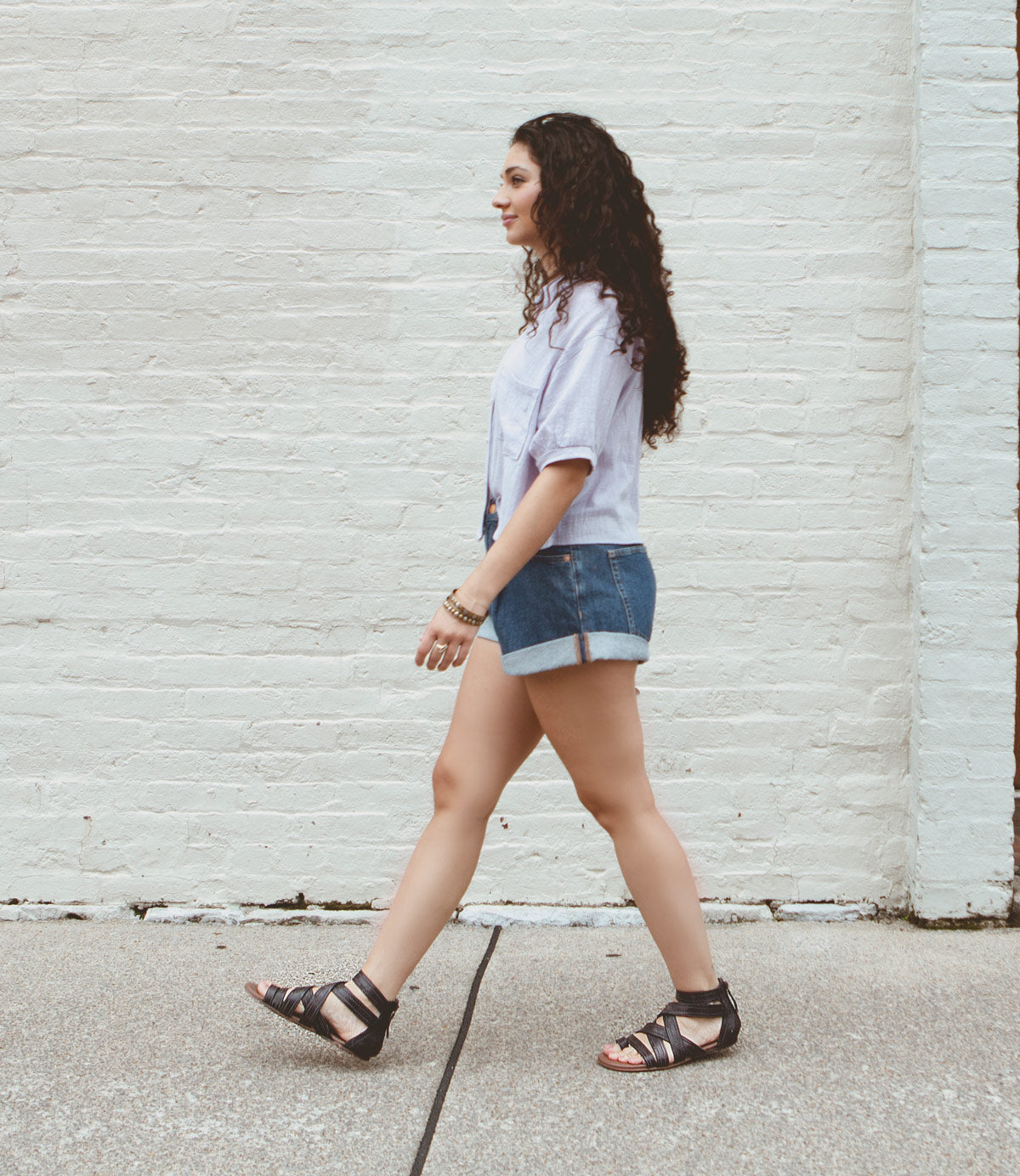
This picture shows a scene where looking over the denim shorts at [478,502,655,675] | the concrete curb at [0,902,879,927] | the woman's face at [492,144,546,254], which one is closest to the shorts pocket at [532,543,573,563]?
the denim shorts at [478,502,655,675]

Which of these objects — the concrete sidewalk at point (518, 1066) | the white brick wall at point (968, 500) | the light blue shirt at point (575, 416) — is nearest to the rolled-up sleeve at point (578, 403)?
the light blue shirt at point (575, 416)

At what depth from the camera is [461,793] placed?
2.15m

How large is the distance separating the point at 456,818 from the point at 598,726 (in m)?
0.34

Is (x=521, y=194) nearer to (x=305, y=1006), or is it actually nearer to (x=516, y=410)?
(x=516, y=410)

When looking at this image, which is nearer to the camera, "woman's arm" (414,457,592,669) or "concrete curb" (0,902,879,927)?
"woman's arm" (414,457,592,669)

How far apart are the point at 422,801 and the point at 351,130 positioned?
6.51 ft

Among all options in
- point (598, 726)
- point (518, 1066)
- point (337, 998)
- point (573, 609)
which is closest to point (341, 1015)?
point (337, 998)

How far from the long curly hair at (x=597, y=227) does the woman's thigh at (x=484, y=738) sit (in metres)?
0.66

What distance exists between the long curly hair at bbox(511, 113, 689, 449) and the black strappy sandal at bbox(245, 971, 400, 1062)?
1276mm

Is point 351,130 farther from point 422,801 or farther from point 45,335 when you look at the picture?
point 422,801

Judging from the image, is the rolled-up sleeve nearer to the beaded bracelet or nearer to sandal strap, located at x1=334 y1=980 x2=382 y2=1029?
the beaded bracelet

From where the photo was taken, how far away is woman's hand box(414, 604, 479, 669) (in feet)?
6.42

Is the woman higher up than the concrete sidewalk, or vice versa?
the woman

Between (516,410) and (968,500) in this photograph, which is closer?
(516,410)
